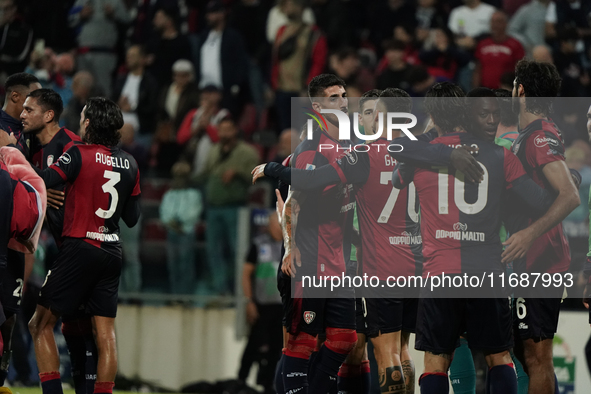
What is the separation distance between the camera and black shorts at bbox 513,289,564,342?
591 cm

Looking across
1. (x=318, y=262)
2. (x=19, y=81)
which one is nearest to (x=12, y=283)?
(x=19, y=81)

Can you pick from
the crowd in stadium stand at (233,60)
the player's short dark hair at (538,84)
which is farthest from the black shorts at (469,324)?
the crowd in stadium stand at (233,60)

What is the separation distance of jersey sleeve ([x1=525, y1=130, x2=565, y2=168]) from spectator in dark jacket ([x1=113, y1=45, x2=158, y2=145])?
7947 mm

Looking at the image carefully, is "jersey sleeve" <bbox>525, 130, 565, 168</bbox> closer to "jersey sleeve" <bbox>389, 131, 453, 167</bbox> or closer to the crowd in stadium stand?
"jersey sleeve" <bbox>389, 131, 453, 167</bbox>

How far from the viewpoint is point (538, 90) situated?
6.01 m

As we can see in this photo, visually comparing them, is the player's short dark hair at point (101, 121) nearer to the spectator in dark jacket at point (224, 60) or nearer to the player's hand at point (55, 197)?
the player's hand at point (55, 197)

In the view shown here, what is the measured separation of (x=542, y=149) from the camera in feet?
19.2

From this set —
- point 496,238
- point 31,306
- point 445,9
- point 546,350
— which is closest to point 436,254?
point 496,238

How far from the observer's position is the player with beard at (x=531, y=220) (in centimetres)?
577

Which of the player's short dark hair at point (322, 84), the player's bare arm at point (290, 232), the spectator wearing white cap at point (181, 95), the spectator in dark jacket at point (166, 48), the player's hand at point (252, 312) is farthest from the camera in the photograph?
the spectator in dark jacket at point (166, 48)

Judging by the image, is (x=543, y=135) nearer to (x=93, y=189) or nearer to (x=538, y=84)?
(x=538, y=84)

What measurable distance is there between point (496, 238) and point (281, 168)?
1619mm

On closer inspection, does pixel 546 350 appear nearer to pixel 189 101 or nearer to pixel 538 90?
pixel 538 90

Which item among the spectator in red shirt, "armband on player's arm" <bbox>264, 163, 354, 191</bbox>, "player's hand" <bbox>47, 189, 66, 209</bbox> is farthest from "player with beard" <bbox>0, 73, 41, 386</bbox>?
the spectator in red shirt
